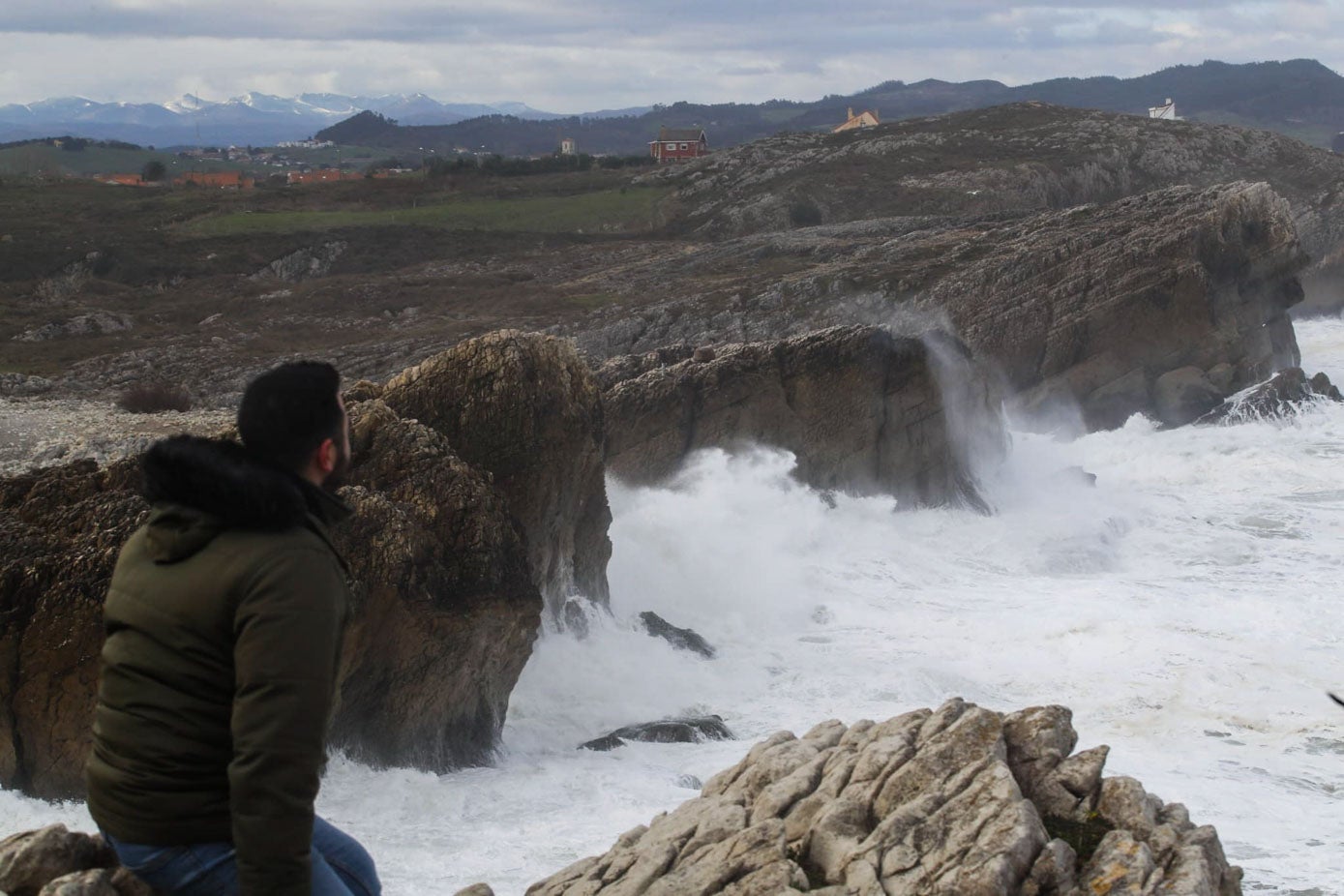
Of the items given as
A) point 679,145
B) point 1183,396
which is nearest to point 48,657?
point 1183,396

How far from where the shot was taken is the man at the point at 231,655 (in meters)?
4.48

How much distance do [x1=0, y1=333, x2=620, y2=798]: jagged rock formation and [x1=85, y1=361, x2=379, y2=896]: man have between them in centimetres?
941

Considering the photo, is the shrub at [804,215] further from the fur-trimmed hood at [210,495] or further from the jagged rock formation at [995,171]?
the fur-trimmed hood at [210,495]

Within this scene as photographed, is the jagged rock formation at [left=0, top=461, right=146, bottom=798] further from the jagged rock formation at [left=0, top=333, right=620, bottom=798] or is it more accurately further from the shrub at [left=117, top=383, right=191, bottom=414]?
the shrub at [left=117, top=383, right=191, bottom=414]

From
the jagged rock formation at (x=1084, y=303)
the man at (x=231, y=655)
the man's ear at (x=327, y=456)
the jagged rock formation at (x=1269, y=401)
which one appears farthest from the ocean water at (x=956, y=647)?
the man's ear at (x=327, y=456)

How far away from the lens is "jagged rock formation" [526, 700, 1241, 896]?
8539 millimetres

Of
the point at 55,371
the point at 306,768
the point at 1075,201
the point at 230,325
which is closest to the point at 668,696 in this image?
the point at 306,768

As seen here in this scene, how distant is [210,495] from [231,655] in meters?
0.52

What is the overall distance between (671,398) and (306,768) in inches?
1075

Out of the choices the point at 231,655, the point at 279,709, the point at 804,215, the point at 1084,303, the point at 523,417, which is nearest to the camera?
the point at 279,709

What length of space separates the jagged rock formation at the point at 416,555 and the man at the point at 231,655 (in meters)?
9.41

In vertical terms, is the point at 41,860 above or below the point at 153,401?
above

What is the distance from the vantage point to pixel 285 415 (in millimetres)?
4930

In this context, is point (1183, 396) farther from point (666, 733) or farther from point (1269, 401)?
point (666, 733)
